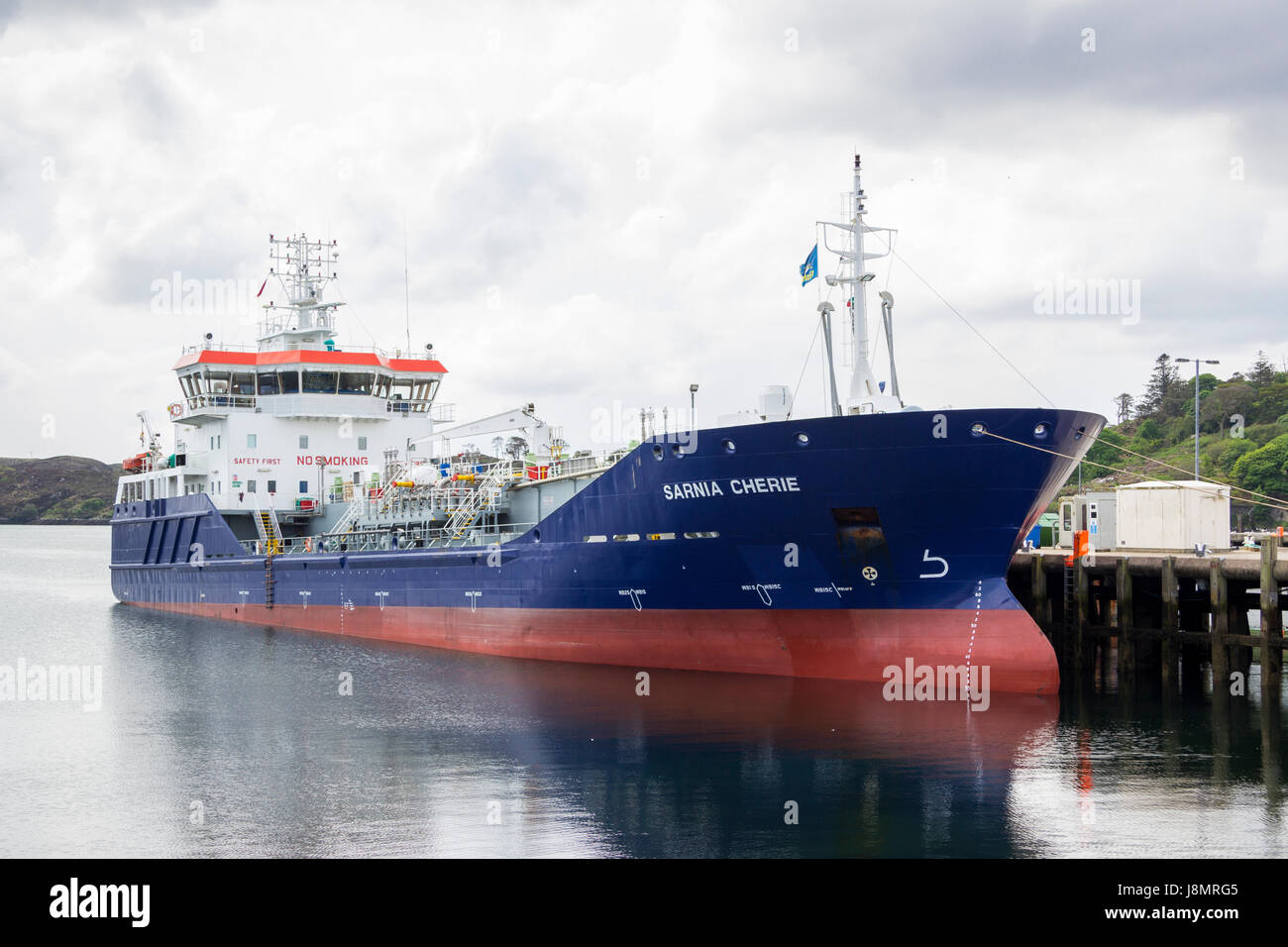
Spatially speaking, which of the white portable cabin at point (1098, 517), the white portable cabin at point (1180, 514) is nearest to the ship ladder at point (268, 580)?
the white portable cabin at point (1098, 517)

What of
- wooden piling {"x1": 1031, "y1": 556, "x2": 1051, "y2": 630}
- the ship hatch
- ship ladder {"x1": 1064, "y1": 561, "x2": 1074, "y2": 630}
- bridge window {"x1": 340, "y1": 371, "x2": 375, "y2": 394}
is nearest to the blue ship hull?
the ship hatch

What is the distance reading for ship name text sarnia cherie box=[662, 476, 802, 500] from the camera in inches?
770

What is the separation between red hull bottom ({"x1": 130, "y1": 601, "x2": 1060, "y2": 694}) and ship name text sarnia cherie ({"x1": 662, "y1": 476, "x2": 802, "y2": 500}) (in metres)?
2.29

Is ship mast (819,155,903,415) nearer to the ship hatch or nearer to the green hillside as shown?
the ship hatch

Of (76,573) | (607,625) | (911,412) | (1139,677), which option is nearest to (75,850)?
(607,625)

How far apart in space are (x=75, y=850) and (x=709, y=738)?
8469 mm

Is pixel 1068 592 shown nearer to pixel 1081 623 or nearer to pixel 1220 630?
pixel 1081 623

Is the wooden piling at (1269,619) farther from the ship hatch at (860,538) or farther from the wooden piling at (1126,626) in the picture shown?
the ship hatch at (860,538)

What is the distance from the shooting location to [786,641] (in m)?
20.6

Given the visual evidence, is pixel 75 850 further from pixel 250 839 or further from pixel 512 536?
pixel 512 536

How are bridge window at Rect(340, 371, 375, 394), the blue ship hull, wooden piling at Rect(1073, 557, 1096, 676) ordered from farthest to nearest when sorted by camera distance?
bridge window at Rect(340, 371, 375, 394), wooden piling at Rect(1073, 557, 1096, 676), the blue ship hull

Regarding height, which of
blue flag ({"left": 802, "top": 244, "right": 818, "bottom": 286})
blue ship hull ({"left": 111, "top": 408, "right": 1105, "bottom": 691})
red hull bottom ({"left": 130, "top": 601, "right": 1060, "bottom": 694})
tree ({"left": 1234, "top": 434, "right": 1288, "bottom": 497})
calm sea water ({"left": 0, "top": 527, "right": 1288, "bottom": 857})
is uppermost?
blue flag ({"left": 802, "top": 244, "right": 818, "bottom": 286})

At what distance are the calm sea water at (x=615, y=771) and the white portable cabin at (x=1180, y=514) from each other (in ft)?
18.1

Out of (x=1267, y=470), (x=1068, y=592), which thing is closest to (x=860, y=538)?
(x=1068, y=592)
